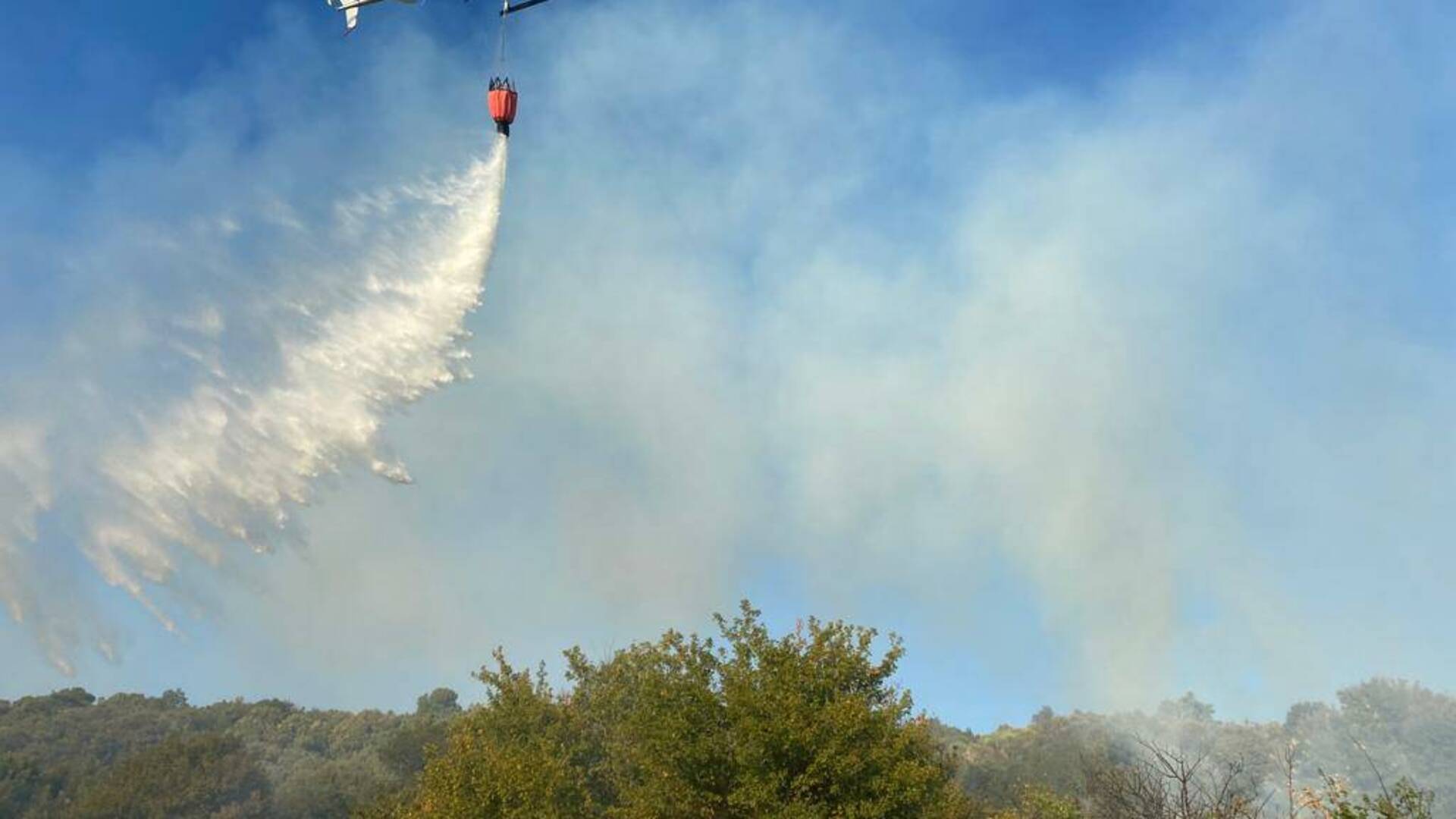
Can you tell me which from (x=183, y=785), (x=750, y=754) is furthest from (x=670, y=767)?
(x=183, y=785)

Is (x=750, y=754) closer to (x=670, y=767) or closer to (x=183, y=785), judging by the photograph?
(x=670, y=767)

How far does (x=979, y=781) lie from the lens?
327ft

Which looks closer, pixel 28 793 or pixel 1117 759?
pixel 28 793

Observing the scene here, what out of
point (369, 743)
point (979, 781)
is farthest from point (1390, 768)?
point (369, 743)

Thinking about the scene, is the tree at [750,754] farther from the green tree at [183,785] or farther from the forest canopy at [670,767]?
the green tree at [183,785]

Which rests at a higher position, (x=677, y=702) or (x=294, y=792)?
(x=294, y=792)

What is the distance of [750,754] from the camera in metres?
27.8

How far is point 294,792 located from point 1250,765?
93817 mm

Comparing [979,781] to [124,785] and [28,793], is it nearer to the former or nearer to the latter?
[124,785]

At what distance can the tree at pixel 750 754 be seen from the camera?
2745cm

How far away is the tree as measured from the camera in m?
27.5

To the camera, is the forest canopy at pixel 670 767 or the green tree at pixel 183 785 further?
the green tree at pixel 183 785

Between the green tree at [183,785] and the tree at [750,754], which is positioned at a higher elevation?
the green tree at [183,785]

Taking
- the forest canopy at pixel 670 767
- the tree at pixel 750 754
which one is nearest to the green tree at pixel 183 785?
the forest canopy at pixel 670 767
